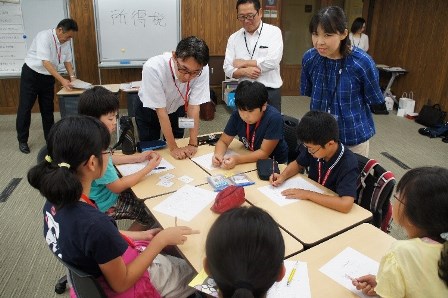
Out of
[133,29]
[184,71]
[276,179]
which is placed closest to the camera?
[276,179]

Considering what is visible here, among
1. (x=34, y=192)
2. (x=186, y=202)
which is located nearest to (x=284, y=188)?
(x=186, y=202)

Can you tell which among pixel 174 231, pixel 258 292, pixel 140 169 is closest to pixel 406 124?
pixel 140 169

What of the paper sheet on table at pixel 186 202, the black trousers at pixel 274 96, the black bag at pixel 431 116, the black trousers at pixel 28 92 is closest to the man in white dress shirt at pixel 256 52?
the black trousers at pixel 274 96

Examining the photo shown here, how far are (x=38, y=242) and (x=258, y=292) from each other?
2.24 meters

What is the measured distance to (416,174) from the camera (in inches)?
42.5

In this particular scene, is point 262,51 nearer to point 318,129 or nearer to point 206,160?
point 206,160

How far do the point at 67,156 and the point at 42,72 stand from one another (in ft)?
11.0

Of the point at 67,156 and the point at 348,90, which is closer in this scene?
the point at 67,156

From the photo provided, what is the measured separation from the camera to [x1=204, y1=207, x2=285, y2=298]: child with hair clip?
0.79 m

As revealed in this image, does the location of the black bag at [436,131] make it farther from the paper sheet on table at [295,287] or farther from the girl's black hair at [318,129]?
the paper sheet on table at [295,287]

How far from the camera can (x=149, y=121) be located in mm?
2691

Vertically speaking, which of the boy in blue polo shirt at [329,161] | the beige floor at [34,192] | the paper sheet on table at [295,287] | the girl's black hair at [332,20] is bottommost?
the beige floor at [34,192]

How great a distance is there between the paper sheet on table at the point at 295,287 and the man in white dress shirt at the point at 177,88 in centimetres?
118

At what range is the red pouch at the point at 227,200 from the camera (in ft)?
5.29
